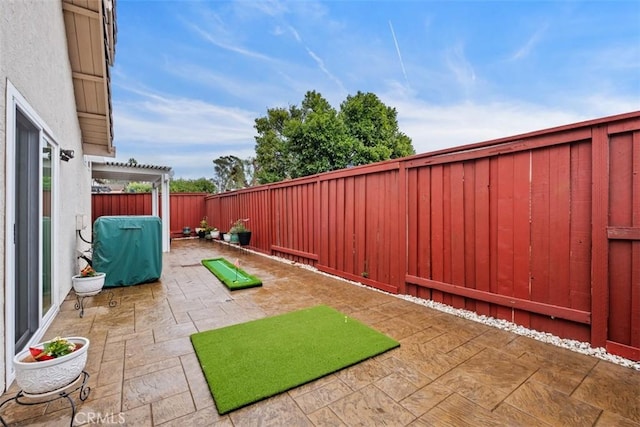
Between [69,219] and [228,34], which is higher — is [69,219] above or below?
below

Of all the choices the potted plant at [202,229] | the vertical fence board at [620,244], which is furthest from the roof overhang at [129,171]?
the vertical fence board at [620,244]

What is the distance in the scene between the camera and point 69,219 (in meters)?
4.02

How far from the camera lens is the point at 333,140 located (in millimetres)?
12516

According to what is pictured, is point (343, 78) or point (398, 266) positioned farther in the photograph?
point (343, 78)

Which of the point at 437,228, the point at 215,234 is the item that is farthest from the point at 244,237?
the point at 437,228

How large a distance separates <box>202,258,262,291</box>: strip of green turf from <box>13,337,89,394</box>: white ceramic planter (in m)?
2.56

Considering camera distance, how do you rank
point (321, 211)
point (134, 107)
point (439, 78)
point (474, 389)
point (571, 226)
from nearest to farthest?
point (474, 389), point (571, 226), point (321, 211), point (439, 78), point (134, 107)

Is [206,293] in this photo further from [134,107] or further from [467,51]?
[134,107]

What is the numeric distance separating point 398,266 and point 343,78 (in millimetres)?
11769

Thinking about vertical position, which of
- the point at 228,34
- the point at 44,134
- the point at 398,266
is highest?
the point at 228,34

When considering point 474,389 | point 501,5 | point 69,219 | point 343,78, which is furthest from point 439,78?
point 69,219

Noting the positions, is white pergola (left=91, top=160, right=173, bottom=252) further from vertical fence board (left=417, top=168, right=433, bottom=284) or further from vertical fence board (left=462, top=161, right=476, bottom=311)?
vertical fence board (left=462, top=161, right=476, bottom=311)

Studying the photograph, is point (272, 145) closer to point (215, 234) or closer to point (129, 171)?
point (215, 234)

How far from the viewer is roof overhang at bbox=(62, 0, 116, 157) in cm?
353
